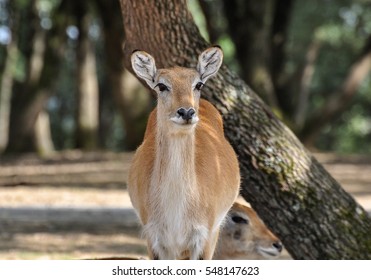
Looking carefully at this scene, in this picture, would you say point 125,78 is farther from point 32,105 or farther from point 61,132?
point 61,132

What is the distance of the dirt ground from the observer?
11148 millimetres

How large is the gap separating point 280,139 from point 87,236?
430cm

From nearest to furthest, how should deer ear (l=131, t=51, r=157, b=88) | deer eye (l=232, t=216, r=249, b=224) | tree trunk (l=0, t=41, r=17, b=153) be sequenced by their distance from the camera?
deer ear (l=131, t=51, r=157, b=88) < deer eye (l=232, t=216, r=249, b=224) < tree trunk (l=0, t=41, r=17, b=153)

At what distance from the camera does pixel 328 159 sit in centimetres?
2334

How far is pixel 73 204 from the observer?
15.0m

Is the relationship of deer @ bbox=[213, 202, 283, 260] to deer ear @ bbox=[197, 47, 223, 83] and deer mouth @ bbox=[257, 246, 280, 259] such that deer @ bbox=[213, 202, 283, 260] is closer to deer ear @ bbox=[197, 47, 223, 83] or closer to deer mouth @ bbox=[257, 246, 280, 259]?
deer mouth @ bbox=[257, 246, 280, 259]

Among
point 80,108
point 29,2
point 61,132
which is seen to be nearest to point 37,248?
point 80,108

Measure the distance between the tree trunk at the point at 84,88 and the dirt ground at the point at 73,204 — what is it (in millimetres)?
3300

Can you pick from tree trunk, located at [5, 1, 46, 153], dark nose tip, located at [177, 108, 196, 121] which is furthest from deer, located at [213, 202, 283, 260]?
tree trunk, located at [5, 1, 46, 153]

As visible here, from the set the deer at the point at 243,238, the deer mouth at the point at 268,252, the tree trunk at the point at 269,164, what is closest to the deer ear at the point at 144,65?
the tree trunk at the point at 269,164

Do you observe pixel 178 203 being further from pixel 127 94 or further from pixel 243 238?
pixel 127 94

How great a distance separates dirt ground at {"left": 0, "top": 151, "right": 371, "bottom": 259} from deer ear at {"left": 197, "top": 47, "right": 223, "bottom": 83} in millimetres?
4042

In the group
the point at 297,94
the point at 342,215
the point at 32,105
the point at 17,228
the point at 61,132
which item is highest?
the point at 342,215

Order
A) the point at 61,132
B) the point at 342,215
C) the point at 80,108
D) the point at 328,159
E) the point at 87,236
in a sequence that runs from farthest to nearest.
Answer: the point at 61,132 < the point at 80,108 < the point at 328,159 < the point at 87,236 < the point at 342,215
